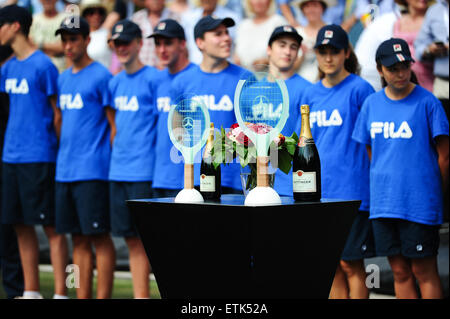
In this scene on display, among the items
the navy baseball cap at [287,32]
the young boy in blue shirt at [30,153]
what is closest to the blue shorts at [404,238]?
the navy baseball cap at [287,32]

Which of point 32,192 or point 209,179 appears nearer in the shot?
point 209,179

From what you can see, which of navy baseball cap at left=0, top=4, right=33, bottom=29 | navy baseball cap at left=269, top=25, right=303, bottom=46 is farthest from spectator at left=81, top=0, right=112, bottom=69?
navy baseball cap at left=269, top=25, right=303, bottom=46

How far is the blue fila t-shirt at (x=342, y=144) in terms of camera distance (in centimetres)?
503

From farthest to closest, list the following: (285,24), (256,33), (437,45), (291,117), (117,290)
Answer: (256,33) → (285,24) → (117,290) → (437,45) → (291,117)

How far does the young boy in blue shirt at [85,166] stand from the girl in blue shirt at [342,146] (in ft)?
5.85

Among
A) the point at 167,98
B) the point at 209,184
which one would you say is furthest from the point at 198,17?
the point at 209,184

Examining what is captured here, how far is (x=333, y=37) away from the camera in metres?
5.15

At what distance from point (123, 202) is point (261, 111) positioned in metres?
2.96

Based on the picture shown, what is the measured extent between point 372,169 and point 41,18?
5057 millimetres

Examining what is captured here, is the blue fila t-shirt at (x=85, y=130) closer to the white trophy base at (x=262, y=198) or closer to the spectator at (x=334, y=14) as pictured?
the spectator at (x=334, y=14)

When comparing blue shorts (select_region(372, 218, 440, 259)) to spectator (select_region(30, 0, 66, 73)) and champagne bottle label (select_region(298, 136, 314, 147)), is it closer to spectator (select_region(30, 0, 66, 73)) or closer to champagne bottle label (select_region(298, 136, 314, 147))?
champagne bottle label (select_region(298, 136, 314, 147))

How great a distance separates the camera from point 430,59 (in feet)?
19.2

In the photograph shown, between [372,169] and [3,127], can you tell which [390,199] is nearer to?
[372,169]

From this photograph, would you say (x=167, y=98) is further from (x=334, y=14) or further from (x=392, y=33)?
(x=334, y=14)
